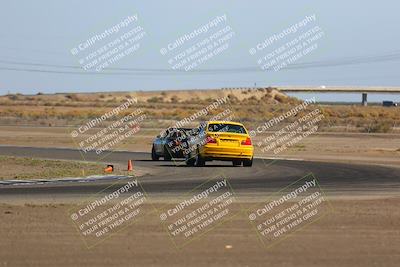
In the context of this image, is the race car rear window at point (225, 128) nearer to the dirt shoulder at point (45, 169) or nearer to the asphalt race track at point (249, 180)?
the asphalt race track at point (249, 180)

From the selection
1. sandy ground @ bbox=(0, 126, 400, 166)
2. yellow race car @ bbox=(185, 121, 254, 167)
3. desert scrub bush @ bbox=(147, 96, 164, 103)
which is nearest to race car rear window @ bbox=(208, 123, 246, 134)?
yellow race car @ bbox=(185, 121, 254, 167)

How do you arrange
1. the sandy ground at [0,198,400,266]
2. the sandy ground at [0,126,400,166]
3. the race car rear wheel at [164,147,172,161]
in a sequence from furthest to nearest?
1. the sandy ground at [0,126,400,166]
2. the race car rear wheel at [164,147,172,161]
3. the sandy ground at [0,198,400,266]

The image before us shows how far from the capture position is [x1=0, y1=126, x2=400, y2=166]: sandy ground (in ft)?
136

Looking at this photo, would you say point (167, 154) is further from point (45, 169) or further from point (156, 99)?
point (156, 99)

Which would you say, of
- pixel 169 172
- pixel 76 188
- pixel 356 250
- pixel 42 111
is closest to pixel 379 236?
pixel 356 250

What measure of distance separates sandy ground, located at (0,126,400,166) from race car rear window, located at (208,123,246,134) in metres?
7.60

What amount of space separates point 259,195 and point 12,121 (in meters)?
69.6

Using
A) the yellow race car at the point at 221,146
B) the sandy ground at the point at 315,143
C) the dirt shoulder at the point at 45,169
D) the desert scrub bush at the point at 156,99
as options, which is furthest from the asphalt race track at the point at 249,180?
the desert scrub bush at the point at 156,99

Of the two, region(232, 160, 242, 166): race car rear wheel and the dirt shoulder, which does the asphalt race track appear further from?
the dirt shoulder

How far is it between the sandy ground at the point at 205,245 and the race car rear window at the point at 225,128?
53.3ft

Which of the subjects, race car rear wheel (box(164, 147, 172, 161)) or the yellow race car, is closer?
the yellow race car

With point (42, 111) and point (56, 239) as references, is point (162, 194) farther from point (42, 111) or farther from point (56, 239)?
point (42, 111)

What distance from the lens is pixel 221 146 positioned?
98.4ft

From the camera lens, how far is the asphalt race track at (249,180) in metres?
20.2
